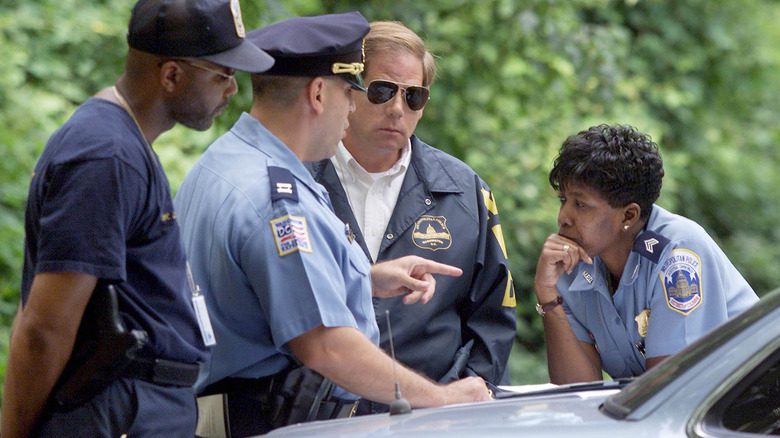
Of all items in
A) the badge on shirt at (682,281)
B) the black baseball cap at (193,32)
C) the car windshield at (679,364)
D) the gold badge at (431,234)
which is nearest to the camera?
the car windshield at (679,364)

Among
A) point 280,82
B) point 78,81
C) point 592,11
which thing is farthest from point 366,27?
point 592,11

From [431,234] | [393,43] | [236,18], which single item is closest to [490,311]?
[431,234]

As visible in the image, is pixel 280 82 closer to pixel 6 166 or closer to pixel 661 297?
pixel 661 297

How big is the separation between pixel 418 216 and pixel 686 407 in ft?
5.63

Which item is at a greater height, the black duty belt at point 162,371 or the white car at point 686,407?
the white car at point 686,407

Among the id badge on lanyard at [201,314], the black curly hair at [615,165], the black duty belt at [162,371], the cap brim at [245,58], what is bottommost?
the black duty belt at [162,371]

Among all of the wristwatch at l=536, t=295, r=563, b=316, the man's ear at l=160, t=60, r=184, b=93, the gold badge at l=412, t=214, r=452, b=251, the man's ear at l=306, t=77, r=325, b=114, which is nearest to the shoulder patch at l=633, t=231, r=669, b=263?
the wristwatch at l=536, t=295, r=563, b=316

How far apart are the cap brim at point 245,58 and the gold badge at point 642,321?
1591 millimetres

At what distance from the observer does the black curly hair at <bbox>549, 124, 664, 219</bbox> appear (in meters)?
4.07

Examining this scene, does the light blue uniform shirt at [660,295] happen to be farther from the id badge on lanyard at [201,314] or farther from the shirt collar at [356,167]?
the id badge on lanyard at [201,314]

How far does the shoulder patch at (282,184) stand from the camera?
319 cm

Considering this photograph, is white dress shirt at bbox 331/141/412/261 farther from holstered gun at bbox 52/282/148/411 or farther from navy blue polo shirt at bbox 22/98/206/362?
holstered gun at bbox 52/282/148/411

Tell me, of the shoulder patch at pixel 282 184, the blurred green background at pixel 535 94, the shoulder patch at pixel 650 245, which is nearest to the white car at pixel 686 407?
the shoulder patch at pixel 282 184

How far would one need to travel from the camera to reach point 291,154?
336 centimetres
